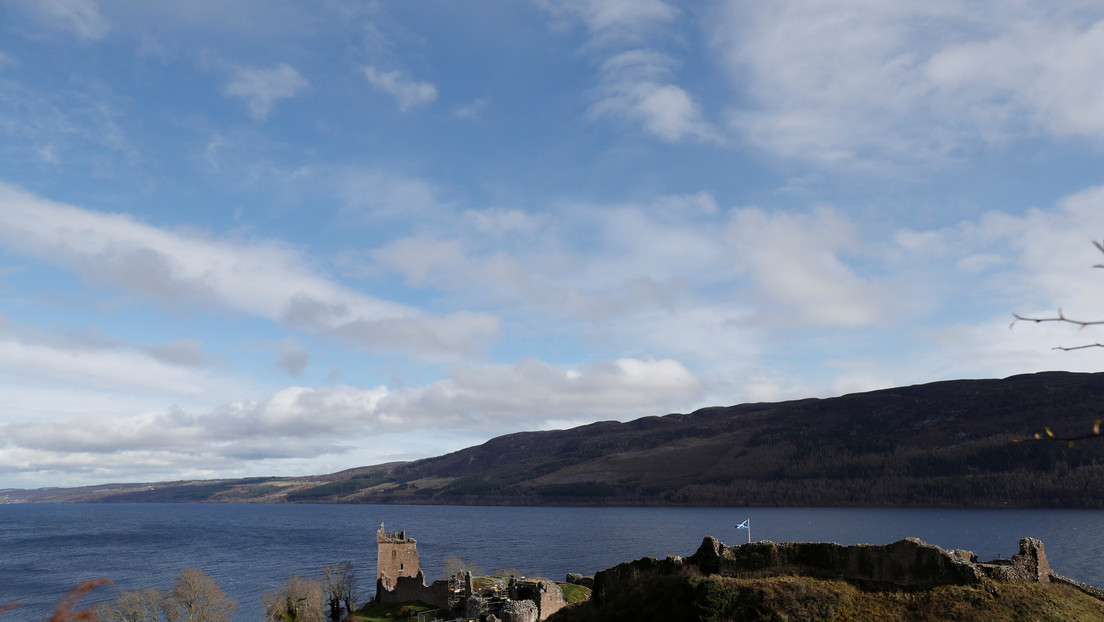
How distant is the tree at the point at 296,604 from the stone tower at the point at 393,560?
8603 mm

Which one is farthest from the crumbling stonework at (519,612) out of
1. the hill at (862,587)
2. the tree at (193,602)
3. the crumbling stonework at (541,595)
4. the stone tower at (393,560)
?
the tree at (193,602)

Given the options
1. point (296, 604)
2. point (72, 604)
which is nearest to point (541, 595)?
point (296, 604)

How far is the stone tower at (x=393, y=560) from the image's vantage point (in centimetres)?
8394

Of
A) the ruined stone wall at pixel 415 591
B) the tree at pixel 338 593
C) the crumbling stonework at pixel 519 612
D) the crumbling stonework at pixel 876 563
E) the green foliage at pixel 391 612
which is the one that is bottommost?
the tree at pixel 338 593

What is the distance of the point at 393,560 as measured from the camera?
84750 mm

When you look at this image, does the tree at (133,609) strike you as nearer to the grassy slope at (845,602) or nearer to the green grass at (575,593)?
the green grass at (575,593)

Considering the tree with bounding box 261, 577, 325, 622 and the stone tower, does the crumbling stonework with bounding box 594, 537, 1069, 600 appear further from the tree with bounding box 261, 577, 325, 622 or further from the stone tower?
the tree with bounding box 261, 577, 325, 622

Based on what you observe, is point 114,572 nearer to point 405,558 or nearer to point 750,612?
point 405,558

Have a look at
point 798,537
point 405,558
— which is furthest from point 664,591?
point 798,537

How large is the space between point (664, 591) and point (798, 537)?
178m

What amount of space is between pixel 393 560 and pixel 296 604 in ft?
40.3

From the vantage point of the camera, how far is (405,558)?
85.6m

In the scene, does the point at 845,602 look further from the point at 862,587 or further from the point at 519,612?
the point at 519,612

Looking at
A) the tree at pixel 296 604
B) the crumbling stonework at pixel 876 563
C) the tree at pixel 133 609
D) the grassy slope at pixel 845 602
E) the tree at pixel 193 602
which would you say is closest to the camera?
the grassy slope at pixel 845 602
